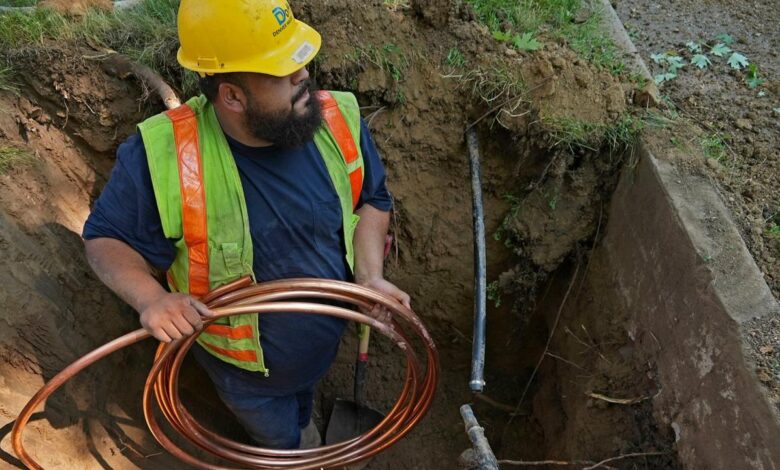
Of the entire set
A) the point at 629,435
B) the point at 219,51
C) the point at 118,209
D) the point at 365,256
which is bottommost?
the point at 629,435

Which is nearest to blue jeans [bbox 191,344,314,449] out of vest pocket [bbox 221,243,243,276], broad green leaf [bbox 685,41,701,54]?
vest pocket [bbox 221,243,243,276]

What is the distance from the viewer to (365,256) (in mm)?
2746

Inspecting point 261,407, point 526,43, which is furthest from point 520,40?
point 261,407

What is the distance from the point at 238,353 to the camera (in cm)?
265

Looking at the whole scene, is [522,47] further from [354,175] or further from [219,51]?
[219,51]

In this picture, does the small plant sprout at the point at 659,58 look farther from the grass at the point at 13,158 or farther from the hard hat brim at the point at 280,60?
the grass at the point at 13,158

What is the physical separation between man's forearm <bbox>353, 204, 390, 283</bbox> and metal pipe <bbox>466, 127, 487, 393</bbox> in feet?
1.48

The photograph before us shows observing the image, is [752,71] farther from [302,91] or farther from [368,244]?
[302,91]

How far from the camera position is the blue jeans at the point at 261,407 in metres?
2.88

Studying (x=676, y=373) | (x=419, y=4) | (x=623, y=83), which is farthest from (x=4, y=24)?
(x=676, y=373)

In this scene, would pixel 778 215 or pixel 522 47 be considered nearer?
pixel 778 215

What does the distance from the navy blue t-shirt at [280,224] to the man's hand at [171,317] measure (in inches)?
10.1

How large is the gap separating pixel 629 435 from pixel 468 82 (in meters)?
1.87

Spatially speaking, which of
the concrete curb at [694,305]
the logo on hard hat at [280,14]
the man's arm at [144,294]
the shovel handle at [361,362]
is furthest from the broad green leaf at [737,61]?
the man's arm at [144,294]
